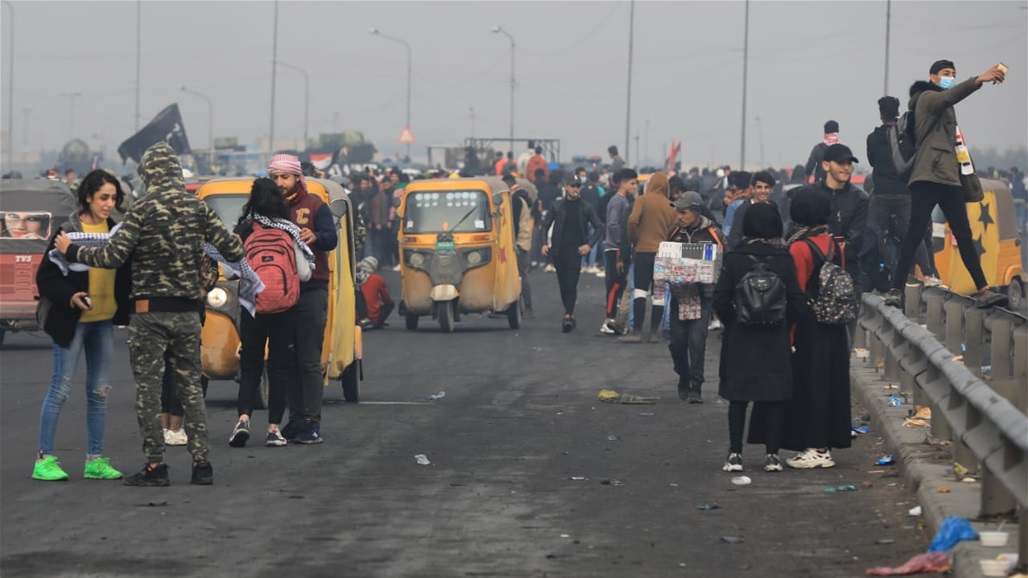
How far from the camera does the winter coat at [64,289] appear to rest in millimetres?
9797

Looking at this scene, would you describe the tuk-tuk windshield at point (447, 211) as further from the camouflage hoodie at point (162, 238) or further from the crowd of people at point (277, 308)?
the camouflage hoodie at point (162, 238)

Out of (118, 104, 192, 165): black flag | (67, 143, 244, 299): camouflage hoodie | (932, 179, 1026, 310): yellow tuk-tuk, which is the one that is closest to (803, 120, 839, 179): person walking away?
(932, 179, 1026, 310): yellow tuk-tuk

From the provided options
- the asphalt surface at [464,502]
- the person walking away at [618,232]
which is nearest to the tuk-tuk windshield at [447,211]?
the person walking away at [618,232]

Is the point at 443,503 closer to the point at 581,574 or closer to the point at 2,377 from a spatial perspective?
the point at 581,574

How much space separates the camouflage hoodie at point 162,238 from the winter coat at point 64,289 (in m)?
0.16

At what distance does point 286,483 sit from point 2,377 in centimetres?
896

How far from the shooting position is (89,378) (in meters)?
10.1

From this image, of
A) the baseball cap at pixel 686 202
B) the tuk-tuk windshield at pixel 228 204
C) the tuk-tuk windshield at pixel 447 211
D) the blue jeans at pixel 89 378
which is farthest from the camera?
the tuk-tuk windshield at pixel 447 211

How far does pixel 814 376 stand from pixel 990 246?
518 inches

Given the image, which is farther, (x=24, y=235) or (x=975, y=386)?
(x=24, y=235)

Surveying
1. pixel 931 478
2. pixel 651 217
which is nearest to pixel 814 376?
pixel 931 478

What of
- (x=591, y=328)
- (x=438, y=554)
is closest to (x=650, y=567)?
(x=438, y=554)

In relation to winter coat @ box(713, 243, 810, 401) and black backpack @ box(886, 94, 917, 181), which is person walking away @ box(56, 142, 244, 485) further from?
black backpack @ box(886, 94, 917, 181)

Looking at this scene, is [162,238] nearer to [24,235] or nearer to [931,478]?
[931,478]
